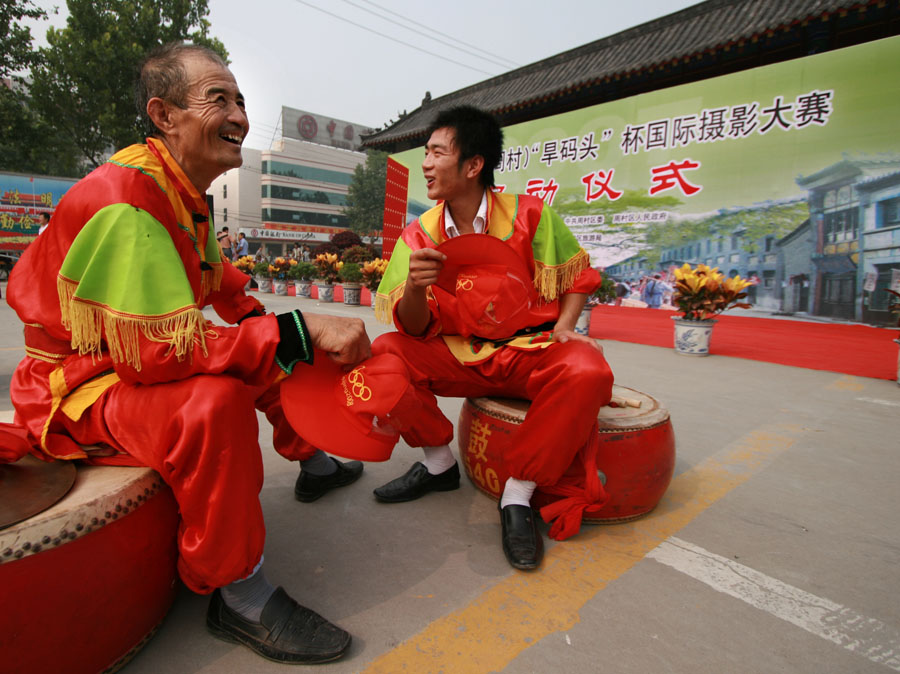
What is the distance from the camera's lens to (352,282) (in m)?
10.8

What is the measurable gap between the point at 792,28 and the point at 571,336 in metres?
8.83

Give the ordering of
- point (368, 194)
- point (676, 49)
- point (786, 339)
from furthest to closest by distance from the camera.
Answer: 1. point (368, 194)
2. point (676, 49)
3. point (786, 339)

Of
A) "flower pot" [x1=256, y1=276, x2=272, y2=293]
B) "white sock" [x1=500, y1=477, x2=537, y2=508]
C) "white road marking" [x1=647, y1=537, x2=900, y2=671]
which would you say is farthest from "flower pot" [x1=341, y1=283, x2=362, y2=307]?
"white road marking" [x1=647, y1=537, x2=900, y2=671]

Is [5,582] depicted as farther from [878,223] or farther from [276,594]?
[878,223]

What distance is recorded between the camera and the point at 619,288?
10.2 m

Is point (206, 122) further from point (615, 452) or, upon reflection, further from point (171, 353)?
point (615, 452)

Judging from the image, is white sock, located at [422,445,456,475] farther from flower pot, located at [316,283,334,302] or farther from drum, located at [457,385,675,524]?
flower pot, located at [316,283,334,302]

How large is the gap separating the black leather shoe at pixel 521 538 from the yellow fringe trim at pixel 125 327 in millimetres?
1168

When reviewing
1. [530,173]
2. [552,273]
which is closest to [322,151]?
[530,173]

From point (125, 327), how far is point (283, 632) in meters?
0.86

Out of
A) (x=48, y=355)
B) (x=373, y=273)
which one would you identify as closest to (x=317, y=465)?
(x=48, y=355)

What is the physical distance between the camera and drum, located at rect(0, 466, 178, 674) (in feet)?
3.35

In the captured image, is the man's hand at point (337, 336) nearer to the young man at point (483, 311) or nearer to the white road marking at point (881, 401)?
the young man at point (483, 311)

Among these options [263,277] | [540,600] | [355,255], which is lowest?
[540,600]
